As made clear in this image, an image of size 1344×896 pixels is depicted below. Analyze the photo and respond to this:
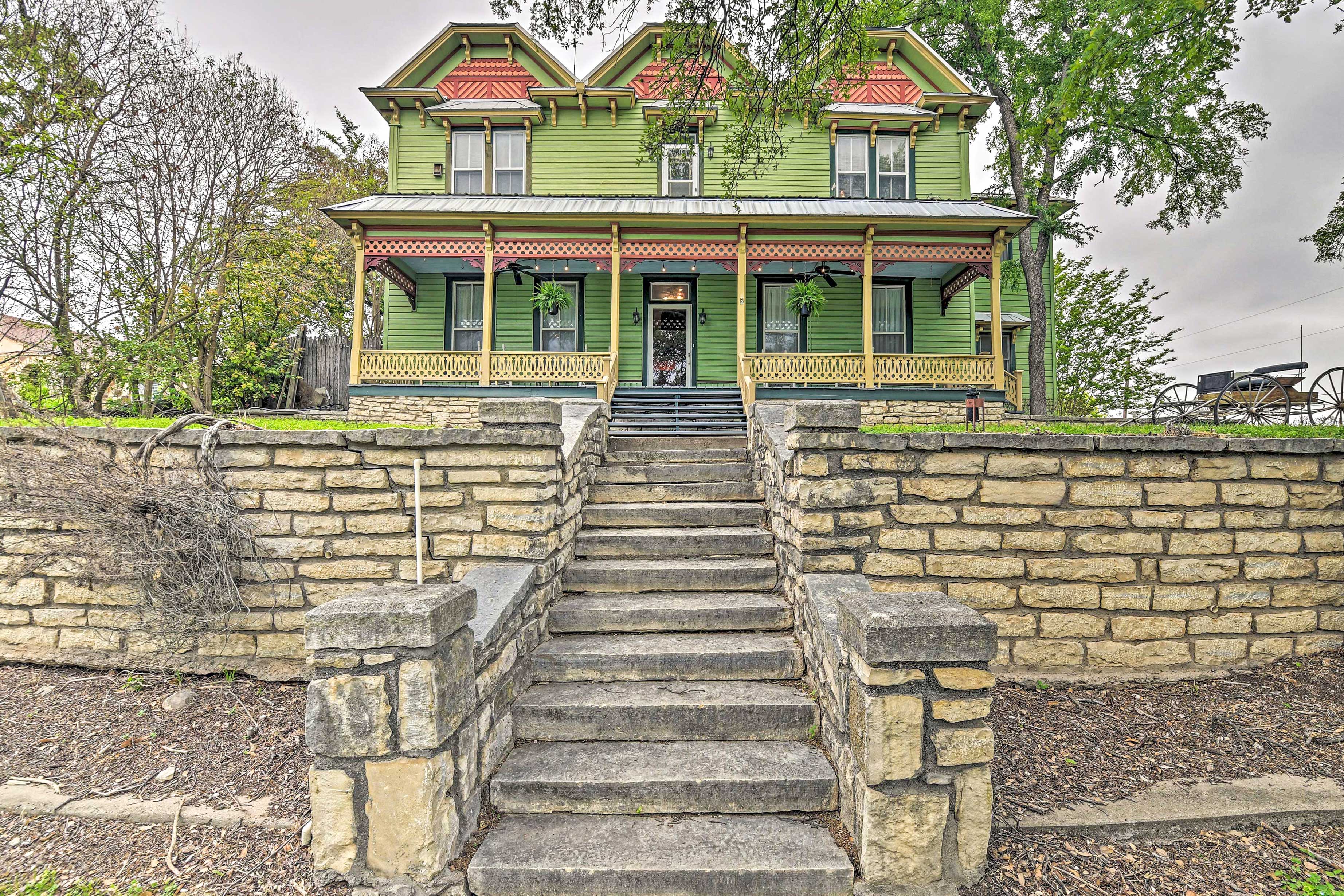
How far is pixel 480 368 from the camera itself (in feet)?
32.7

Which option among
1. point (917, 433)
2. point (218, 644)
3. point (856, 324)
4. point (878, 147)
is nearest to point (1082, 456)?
point (917, 433)

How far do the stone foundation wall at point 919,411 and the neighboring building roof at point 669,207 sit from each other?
3.28 m

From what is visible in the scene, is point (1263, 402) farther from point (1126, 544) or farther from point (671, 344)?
point (671, 344)

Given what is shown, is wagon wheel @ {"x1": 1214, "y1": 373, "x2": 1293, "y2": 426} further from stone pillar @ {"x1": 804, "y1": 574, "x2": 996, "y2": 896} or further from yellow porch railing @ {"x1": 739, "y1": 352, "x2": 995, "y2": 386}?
stone pillar @ {"x1": 804, "y1": 574, "x2": 996, "y2": 896}

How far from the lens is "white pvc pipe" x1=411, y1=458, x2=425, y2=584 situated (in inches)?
101

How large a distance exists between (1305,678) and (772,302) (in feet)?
31.8

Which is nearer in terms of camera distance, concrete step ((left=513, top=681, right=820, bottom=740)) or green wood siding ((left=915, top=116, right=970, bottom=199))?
concrete step ((left=513, top=681, right=820, bottom=740))

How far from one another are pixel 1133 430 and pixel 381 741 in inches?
310

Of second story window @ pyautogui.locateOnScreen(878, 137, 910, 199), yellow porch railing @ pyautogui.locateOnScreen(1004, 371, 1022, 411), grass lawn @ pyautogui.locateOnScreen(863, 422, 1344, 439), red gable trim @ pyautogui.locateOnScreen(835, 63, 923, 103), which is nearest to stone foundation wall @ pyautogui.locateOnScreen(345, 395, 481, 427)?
grass lawn @ pyautogui.locateOnScreen(863, 422, 1344, 439)

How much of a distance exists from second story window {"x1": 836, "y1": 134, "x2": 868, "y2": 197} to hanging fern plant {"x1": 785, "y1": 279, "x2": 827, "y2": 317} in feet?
8.74

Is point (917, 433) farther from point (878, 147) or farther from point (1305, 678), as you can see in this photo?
point (878, 147)

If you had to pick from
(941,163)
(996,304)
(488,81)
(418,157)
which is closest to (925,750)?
(996,304)

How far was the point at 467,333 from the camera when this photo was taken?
1179cm

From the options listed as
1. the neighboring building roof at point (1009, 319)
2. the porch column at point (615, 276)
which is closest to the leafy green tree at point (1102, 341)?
the neighboring building roof at point (1009, 319)
